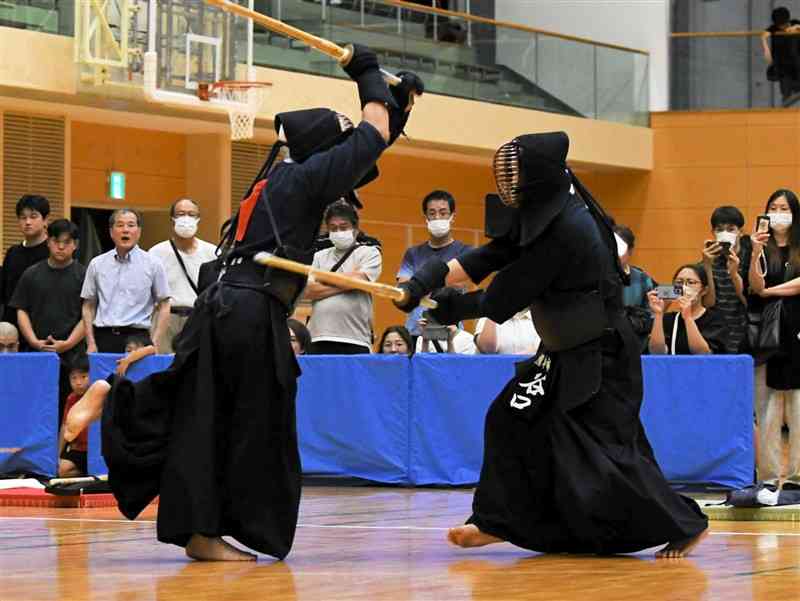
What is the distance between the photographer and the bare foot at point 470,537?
732 centimetres

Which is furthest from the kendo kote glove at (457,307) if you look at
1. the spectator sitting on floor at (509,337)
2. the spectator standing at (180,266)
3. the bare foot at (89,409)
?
the spectator standing at (180,266)

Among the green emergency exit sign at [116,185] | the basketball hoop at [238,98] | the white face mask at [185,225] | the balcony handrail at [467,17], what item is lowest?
the white face mask at [185,225]

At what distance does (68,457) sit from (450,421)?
261 cm

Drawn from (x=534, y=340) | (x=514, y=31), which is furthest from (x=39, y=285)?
(x=514, y=31)

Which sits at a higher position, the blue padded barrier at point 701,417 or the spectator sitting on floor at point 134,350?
the spectator sitting on floor at point 134,350

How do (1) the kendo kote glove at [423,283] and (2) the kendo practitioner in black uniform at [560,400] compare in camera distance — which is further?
(2) the kendo practitioner in black uniform at [560,400]

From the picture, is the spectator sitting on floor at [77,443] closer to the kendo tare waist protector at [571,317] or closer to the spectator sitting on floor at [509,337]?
the spectator sitting on floor at [509,337]

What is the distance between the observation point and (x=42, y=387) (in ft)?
39.3

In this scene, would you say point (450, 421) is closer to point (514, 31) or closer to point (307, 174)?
point (307, 174)

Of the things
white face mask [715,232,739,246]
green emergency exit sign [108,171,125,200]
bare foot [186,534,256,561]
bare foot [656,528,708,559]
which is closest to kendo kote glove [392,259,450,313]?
bare foot [186,534,256,561]

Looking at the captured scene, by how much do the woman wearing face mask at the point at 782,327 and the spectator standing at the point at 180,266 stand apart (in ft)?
12.9

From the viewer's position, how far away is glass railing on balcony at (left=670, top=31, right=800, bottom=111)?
24.3 metres

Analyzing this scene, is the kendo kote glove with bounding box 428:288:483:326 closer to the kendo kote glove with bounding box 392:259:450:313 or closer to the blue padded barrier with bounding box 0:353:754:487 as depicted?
the kendo kote glove with bounding box 392:259:450:313

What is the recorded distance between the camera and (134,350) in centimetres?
1177
